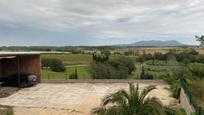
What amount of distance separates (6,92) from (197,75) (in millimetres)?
14352

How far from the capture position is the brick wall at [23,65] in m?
26.9

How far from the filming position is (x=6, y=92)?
72.4 feet

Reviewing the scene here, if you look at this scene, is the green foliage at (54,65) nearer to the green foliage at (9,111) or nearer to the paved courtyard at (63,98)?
the paved courtyard at (63,98)

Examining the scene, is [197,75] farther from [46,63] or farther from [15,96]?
[46,63]

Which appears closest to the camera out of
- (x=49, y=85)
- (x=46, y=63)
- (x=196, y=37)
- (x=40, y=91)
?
(x=40, y=91)

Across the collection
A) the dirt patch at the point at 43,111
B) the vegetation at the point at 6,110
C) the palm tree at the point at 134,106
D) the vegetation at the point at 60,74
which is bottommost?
the vegetation at the point at 60,74

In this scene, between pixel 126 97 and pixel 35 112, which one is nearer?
pixel 126 97

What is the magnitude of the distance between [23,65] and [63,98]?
28.0 feet

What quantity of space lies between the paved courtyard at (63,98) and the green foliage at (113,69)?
18.1 m

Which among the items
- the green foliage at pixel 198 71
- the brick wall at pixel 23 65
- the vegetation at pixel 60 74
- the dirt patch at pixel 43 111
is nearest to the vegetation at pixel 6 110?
the dirt patch at pixel 43 111

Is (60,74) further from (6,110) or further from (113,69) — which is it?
(6,110)

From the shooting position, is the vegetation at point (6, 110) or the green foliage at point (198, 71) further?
the green foliage at point (198, 71)

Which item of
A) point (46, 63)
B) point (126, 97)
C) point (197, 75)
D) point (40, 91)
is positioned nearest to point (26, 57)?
point (40, 91)

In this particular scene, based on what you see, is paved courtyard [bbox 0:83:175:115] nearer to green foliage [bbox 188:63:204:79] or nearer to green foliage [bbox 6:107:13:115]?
green foliage [bbox 6:107:13:115]
